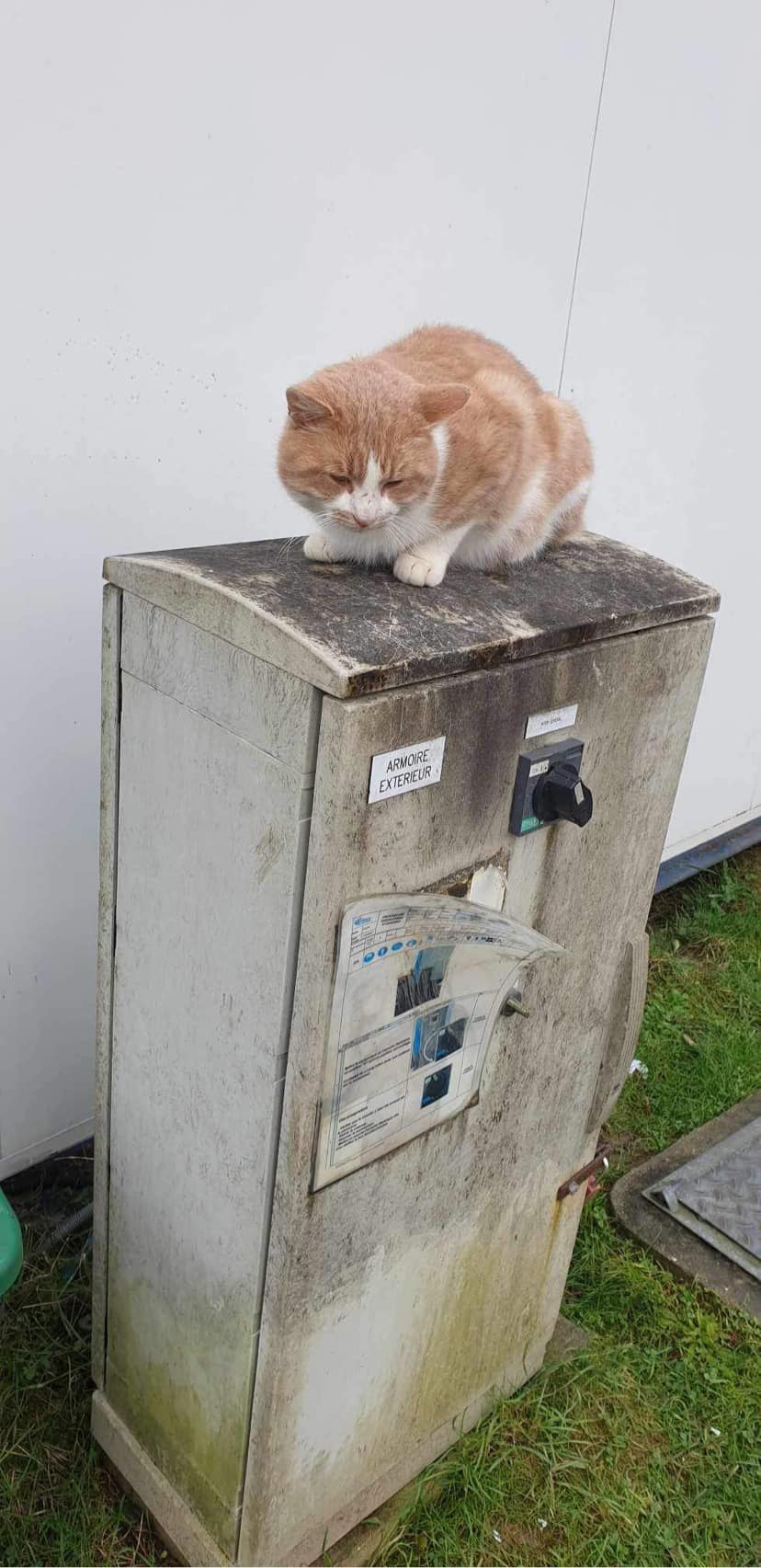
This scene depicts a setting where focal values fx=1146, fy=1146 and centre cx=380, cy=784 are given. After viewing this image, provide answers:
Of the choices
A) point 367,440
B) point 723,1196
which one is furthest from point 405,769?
point 723,1196

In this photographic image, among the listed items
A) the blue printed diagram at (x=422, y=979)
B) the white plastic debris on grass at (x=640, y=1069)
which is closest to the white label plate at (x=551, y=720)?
the blue printed diagram at (x=422, y=979)

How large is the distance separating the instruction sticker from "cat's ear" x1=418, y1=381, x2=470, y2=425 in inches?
24.9

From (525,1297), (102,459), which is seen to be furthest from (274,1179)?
(102,459)

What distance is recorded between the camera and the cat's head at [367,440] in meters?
1.48

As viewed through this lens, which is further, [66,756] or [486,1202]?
[66,756]

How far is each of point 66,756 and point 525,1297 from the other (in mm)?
1331

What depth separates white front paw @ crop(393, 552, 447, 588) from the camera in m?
1.56

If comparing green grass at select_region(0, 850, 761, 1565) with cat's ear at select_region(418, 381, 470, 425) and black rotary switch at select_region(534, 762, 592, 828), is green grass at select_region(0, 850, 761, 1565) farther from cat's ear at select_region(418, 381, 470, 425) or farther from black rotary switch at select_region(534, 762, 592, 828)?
cat's ear at select_region(418, 381, 470, 425)

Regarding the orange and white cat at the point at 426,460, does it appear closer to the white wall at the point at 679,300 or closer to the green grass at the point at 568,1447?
the white wall at the point at 679,300

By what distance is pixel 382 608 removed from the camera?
1.43 meters

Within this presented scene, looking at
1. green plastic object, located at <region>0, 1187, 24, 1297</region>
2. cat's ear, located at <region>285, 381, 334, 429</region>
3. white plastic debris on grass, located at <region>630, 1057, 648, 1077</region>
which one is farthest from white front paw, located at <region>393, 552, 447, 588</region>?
white plastic debris on grass, located at <region>630, 1057, 648, 1077</region>

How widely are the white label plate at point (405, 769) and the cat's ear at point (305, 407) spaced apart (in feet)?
1.53

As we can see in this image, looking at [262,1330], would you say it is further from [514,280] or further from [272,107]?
[514,280]

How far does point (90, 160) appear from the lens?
1.73m
